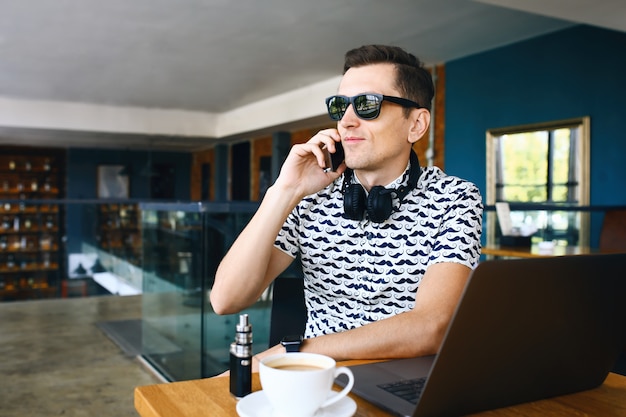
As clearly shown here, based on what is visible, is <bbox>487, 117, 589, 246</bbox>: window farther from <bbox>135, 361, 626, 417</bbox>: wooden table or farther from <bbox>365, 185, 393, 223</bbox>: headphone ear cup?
<bbox>135, 361, 626, 417</bbox>: wooden table

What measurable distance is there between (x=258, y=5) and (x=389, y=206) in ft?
13.6

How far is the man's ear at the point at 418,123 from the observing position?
4.98 feet

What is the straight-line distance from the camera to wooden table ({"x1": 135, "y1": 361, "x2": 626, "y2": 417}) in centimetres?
82

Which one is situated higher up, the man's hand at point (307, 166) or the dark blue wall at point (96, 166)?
the dark blue wall at point (96, 166)

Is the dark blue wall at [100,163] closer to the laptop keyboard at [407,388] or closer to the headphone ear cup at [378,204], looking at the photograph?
the headphone ear cup at [378,204]

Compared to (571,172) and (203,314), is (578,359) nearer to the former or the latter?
(203,314)

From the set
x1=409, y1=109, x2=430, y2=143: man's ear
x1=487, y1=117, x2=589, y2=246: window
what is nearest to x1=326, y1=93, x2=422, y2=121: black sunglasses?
x1=409, y1=109, x2=430, y2=143: man's ear

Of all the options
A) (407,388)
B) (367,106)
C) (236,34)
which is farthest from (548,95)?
(407,388)

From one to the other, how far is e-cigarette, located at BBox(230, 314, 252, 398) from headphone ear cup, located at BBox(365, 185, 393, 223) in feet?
1.84

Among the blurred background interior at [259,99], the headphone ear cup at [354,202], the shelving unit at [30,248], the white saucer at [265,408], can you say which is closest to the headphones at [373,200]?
the headphone ear cup at [354,202]

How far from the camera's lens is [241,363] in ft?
2.85

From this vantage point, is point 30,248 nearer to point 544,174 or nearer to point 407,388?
point 544,174

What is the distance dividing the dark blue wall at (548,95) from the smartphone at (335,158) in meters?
4.54

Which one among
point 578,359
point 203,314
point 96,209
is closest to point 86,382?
point 203,314
